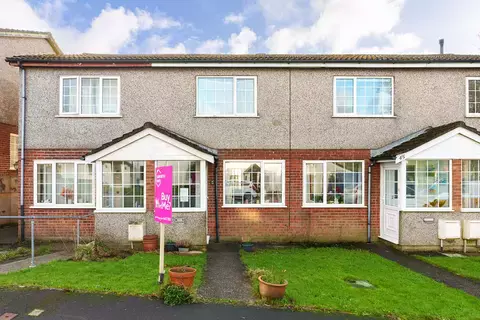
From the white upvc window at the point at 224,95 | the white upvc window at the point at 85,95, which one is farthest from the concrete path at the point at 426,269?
the white upvc window at the point at 85,95

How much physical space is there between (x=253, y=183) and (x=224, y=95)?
129 inches

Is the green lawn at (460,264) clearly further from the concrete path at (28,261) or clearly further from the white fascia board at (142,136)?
Answer: the concrete path at (28,261)

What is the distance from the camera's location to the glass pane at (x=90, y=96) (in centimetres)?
1056

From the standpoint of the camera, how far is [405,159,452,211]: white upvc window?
964 centimetres

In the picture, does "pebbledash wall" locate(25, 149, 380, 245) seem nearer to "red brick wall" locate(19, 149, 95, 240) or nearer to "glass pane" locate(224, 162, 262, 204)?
"red brick wall" locate(19, 149, 95, 240)

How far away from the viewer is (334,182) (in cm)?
1062

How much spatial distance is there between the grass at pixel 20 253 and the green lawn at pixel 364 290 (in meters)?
6.02

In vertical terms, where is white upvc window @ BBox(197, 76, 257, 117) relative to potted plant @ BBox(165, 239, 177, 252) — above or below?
above

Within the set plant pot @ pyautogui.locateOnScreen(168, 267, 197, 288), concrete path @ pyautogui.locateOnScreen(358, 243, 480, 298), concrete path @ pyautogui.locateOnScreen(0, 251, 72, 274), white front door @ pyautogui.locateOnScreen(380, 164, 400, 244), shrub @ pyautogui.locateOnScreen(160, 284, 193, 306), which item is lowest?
concrete path @ pyautogui.locateOnScreen(358, 243, 480, 298)

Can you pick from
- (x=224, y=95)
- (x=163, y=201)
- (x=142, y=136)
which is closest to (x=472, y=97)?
(x=224, y=95)

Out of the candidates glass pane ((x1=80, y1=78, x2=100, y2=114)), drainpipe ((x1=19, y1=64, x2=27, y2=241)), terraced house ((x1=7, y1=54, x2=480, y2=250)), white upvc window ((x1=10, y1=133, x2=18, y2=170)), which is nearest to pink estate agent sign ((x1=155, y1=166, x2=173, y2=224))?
terraced house ((x1=7, y1=54, x2=480, y2=250))

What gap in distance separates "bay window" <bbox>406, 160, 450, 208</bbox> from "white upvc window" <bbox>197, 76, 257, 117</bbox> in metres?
5.62

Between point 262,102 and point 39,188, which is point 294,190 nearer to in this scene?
point 262,102

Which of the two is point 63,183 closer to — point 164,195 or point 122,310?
point 164,195
